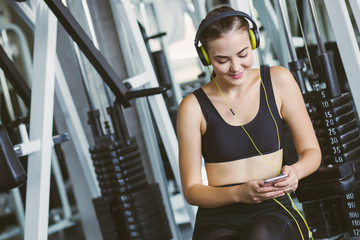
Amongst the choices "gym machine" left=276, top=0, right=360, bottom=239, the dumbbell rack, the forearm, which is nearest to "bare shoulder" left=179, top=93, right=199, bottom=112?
the forearm

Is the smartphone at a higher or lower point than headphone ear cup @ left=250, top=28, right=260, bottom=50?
lower

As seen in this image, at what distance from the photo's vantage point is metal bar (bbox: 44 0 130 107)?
83.4 inches

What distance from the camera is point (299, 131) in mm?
1619

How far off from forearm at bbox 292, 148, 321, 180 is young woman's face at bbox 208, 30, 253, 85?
0.97ft

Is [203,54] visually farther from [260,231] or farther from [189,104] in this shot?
[260,231]

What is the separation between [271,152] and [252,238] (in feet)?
1.16

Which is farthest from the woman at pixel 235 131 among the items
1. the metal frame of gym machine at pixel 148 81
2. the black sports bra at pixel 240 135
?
the metal frame of gym machine at pixel 148 81

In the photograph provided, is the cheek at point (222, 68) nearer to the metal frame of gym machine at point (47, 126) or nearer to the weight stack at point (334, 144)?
the weight stack at point (334, 144)

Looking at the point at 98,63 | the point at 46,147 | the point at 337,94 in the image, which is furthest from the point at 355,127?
the point at 46,147

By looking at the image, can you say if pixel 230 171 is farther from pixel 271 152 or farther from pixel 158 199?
pixel 158 199

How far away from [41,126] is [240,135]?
35.9 inches

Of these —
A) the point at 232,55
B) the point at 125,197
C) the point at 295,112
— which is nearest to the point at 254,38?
the point at 232,55

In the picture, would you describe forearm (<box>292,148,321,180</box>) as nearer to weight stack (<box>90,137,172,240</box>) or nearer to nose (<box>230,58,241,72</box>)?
nose (<box>230,58,241,72</box>)

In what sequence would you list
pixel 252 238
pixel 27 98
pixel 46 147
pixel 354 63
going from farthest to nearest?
pixel 27 98 < pixel 46 147 < pixel 354 63 < pixel 252 238
